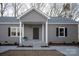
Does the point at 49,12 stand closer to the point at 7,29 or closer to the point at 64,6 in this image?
the point at 64,6

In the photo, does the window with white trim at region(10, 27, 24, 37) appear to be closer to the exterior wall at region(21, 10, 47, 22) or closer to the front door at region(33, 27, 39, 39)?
the front door at region(33, 27, 39, 39)

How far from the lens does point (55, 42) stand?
46.8ft

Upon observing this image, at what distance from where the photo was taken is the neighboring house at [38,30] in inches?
562

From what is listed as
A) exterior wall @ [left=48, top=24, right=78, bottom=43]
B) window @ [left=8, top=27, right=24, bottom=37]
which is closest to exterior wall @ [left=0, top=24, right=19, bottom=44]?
window @ [left=8, top=27, right=24, bottom=37]

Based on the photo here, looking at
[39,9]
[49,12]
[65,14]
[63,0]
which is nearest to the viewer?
[63,0]

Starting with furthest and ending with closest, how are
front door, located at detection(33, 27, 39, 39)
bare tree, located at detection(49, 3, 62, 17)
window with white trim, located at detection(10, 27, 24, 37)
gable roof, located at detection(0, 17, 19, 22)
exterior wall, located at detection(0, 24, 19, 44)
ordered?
1. front door, located at detection(33, 27, 39, 39)
2. gable roof, located at detection(0, 17, 19, 22)
3. window with white trim, located at detection(10, 27, 24, 37)
4. exterior wall, located at detection(0, 24, 19, 44)
5. bare tree, located at detection(49, 3, 62, 17)

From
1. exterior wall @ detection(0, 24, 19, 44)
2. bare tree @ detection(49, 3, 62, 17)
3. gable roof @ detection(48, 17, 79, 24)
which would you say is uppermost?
bare tree @ detection(49, 3, 62, 17)

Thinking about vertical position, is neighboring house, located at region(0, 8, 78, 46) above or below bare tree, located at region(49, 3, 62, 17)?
below

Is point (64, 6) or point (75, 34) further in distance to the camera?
point (75, 34)

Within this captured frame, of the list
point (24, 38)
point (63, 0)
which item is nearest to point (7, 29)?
point (24, 38)

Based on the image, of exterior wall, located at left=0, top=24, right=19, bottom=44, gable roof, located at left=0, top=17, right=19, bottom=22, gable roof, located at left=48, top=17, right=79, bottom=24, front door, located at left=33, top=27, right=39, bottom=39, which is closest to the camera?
exterior wall, located at left=0, top=24, right=19, bottom=44

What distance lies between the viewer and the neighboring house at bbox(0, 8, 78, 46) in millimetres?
14266

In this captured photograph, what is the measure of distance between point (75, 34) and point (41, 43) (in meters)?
4.19

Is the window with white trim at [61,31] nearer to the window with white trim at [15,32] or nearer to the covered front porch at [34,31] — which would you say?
the covered front porch at [34,31]
